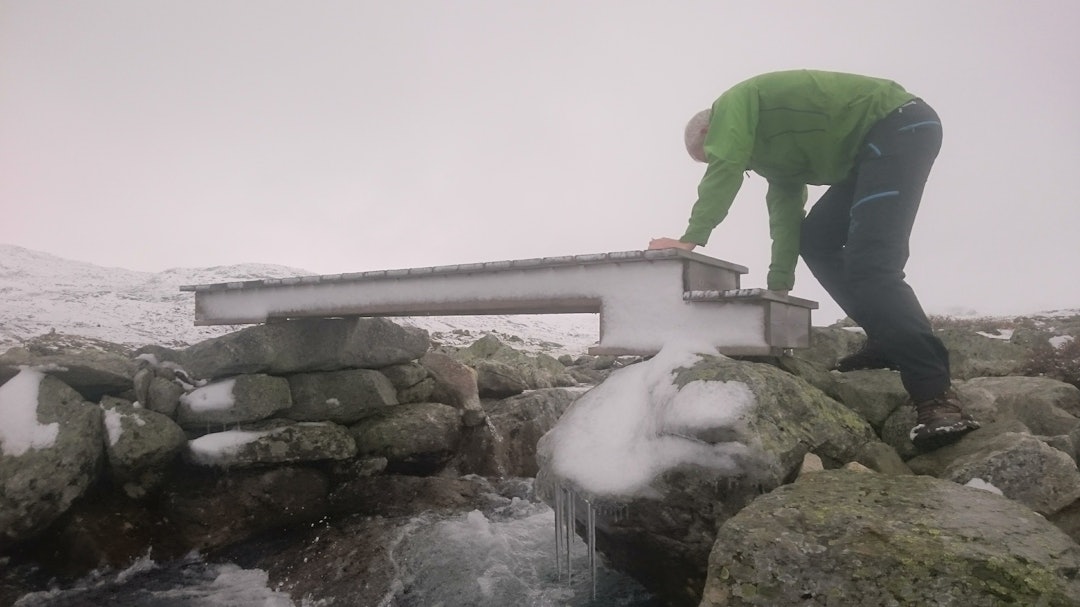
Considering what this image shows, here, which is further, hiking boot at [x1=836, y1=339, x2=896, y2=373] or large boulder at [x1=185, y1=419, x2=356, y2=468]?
large boulder at [x1=185, y1=419, x2=356, y2=468]

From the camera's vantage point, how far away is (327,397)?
27.5ft

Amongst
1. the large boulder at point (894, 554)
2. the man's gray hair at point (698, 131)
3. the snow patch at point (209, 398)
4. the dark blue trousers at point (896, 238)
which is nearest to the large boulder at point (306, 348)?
the snow patch at point (209, 398)

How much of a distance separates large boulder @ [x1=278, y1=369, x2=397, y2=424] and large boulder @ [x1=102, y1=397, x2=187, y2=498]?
134 cm

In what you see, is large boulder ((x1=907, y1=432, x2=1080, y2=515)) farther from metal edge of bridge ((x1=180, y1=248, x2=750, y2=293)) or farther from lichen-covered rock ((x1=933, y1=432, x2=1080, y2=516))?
metal edge of bridge ((x1=180, y1=248, x2=750, y2=293))

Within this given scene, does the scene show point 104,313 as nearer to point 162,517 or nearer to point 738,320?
point 162,517

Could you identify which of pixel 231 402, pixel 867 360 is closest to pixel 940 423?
pixel 867 360

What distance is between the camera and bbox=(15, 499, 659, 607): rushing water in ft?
16.9

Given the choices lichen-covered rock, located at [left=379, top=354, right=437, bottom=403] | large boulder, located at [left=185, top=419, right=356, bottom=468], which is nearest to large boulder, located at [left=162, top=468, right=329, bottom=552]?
large boulder, located at [left=185, top=419, right=356, bottom=468]

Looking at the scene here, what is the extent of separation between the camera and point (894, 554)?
2.42 meters

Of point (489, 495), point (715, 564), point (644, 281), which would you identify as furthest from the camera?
point (489, 495)

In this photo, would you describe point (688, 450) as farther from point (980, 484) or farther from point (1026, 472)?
point (1026, 472)

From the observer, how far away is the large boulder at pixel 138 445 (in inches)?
267

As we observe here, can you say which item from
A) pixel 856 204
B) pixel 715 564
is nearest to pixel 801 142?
pixel 856 204

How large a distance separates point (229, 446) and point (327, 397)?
1395 mm
